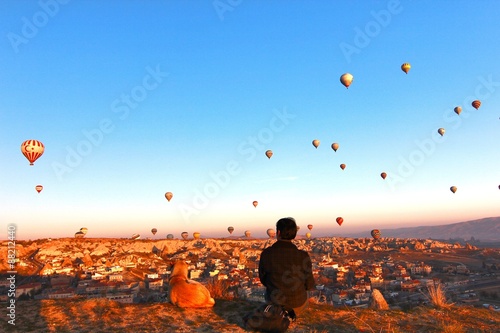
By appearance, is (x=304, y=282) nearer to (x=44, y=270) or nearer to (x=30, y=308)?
(x=30, y=308)

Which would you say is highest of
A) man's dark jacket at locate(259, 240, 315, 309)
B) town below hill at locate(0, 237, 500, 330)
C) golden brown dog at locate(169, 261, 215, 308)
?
man's dark jacket at locate(259, 240, 315, 309)

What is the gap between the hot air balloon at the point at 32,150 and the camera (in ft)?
122

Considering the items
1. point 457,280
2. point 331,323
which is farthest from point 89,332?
point 457,280

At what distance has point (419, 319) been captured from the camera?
28.4 feet

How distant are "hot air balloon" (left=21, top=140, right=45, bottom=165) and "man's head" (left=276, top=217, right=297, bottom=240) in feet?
128

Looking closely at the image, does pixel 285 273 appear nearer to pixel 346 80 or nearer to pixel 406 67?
pixel 346 80

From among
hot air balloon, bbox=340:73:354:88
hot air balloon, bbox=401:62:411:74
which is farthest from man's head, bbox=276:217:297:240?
hot air balloon, bbox=401:62:411:74

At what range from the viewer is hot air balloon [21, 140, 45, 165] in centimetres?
3709

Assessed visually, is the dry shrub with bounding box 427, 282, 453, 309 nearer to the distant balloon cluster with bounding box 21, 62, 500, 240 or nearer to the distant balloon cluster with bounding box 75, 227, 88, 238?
the distant balloon cluster with bounding box 21, 62, 500, 240

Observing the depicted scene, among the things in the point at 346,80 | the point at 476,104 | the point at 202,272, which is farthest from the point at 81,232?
the point at 476,104

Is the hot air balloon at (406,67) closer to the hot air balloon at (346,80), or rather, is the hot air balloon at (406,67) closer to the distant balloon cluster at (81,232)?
the hot air balloon at (346,80)

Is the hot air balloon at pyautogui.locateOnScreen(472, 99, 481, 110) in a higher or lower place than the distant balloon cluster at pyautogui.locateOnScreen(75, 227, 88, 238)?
higher

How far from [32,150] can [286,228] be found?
39.4m

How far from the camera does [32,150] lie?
37375 mm
